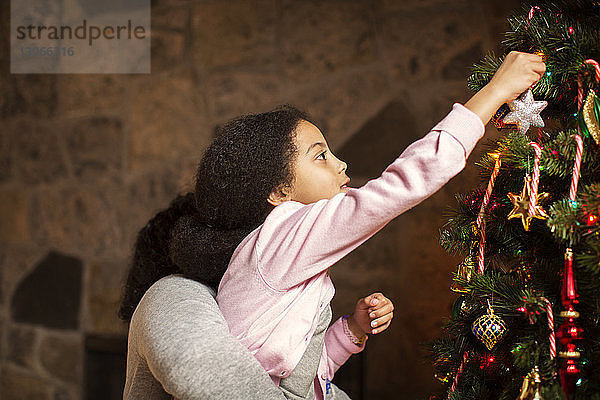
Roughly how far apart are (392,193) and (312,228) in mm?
144

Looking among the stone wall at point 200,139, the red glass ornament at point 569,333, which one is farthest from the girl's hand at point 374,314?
the stone wall at point 200,139

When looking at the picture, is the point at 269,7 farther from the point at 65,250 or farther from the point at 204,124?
the point at 65,250

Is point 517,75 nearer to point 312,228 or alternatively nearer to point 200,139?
point 312,228

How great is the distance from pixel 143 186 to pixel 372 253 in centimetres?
86

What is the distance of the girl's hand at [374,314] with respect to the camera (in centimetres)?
118

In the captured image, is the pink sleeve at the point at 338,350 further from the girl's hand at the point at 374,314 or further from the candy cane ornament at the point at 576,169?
the candy cane ornament at the point at 576,169

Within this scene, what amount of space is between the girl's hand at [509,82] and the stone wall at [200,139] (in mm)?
1004

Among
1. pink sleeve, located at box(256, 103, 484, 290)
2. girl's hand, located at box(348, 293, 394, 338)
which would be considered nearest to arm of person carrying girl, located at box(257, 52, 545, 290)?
pink sleeve, located at box(256, 103, 484, 290)

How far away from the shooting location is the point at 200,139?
7.18 ft

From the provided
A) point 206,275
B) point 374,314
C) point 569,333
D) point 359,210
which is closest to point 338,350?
point 374,314

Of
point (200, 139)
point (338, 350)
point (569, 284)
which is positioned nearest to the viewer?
point (569, 284)

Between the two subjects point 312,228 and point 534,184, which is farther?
point 312,228

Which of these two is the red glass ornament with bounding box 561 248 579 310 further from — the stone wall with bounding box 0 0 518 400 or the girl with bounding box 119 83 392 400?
the stone wall with bounding box 0 0 518 400

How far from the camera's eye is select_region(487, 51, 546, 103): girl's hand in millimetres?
865
